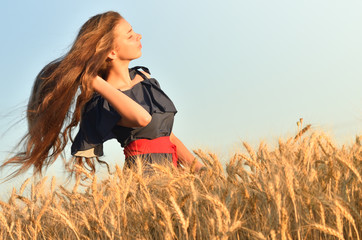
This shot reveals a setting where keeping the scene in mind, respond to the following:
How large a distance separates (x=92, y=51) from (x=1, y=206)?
1.45 metres

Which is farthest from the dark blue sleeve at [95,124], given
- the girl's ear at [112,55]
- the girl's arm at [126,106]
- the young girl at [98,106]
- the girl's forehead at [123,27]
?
the girl's forehead at [123,27]

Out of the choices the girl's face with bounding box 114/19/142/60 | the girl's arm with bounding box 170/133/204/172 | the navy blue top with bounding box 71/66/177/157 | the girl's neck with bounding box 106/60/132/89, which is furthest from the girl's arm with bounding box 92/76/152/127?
the girl's arm with bounding box 170/133/204/172

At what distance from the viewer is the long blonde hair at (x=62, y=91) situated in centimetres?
336

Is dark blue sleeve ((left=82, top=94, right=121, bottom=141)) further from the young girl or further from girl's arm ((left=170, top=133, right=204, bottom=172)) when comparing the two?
girl's arm ((left=170, top=133, right=204, bottom=172))

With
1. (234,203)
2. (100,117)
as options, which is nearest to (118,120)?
(100,117)

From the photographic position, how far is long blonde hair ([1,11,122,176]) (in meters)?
3.36

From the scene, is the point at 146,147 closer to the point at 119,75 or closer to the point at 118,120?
the point at 118,120

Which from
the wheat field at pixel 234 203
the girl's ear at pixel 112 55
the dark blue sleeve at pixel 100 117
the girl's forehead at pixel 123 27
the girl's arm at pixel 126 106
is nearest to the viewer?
the wheat field at pixel 234 203

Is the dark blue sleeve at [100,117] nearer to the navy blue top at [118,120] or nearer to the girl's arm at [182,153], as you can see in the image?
the navy blue top at [118,120]

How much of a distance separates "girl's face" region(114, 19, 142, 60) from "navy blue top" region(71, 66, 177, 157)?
256mm

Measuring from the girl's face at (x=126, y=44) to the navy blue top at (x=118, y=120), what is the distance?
0.84ft

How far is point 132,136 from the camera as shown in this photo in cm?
327

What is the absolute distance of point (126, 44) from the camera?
3537 mm

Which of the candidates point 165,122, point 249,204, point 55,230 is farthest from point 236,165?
point 165,122
